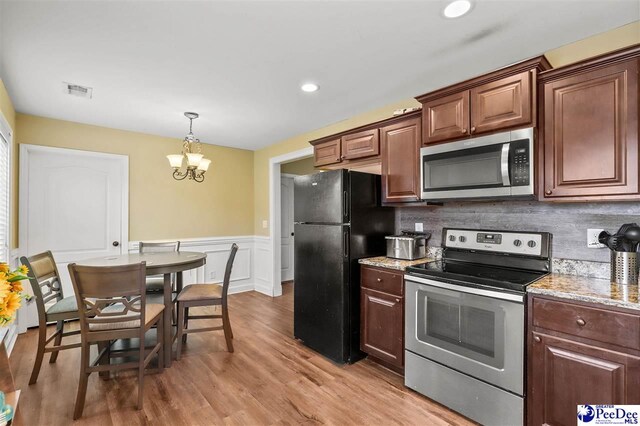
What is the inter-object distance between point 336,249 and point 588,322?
1.68m

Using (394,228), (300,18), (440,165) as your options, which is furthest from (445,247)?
(300,18)

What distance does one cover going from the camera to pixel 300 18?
1831mm

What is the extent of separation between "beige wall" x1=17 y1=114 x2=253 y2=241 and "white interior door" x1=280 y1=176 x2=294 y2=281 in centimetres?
72

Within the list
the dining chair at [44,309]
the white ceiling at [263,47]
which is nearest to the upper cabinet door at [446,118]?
the white ceiling at [263,47]

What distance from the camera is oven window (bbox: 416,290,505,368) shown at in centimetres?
187

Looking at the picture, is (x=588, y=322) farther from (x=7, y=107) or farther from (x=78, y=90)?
(x=7, y=107)

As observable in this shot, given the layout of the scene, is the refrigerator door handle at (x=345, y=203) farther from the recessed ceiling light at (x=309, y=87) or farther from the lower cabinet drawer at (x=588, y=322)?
the lower cabinet drawer at (x=588, y=322)

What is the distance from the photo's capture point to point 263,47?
2.14 metres

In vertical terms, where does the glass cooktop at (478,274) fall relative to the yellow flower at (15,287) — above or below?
below

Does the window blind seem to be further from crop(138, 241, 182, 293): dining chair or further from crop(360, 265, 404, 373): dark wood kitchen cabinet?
crop(360, 265, 404, 373): dark wood kitchen cabinet

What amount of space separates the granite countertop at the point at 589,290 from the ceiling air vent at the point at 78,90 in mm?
3839

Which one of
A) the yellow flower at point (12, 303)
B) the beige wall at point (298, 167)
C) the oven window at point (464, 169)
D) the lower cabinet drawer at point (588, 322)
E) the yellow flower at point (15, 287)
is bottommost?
the lower cabinet drawer at point (588, 322)

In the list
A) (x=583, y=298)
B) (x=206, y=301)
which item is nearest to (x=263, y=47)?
(x=206, y=301)

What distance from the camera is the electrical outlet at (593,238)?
1.96 metres
